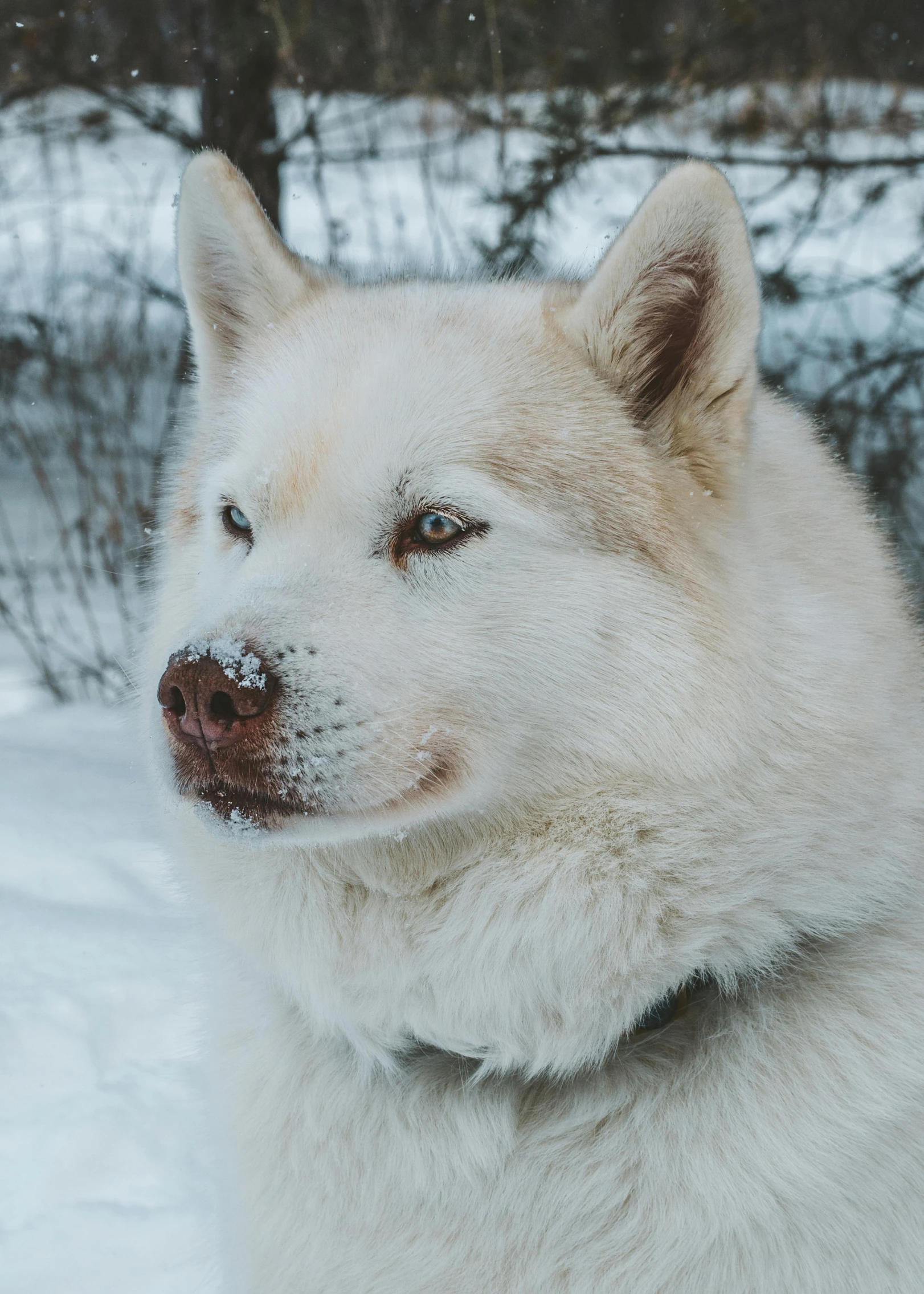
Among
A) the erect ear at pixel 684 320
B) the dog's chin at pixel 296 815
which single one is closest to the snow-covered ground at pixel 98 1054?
the dog's chin at pixel 296 815

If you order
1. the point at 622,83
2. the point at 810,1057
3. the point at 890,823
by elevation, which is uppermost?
the point at 622,83

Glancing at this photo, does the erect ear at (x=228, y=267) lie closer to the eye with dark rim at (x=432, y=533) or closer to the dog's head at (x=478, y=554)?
the dog's head at (x=478, y=554)

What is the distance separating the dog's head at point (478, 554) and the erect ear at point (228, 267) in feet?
0.08

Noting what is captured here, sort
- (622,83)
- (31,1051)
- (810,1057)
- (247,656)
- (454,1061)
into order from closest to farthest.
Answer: (247,656) < (810,1057) < (454,1061) < (31,1051) < (622,83)

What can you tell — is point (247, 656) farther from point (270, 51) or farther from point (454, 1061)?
point (270, 51)

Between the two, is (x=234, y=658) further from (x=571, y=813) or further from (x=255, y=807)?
(x=571, y=813)

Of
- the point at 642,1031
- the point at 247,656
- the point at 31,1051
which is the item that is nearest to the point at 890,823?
the point at 642,1031

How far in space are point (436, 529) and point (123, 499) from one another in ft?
11.5

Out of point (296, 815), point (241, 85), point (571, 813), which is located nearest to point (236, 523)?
point (296, 815)

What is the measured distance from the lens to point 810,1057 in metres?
1.74

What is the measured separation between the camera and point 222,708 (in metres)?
1.62

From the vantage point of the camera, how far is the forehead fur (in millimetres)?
→ 1849

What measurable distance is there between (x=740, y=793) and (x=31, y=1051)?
1.98 metres

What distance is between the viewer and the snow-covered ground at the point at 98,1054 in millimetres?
2330
